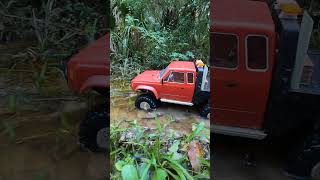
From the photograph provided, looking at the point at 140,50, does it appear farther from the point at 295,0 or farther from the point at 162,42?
the point at 295,0

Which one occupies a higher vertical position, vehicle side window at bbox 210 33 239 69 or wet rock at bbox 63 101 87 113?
vehicle side window at bbox 210 33 239 69

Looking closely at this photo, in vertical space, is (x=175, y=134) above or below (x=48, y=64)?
below

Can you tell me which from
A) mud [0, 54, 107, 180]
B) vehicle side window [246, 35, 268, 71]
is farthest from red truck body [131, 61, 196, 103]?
vehicle side window [246, 35, 268, 71]

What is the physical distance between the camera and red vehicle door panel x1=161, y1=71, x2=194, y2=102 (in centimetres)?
230

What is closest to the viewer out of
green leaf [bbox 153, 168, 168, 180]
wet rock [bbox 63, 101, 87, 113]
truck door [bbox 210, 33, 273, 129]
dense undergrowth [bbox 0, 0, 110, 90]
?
green leaf [bbox 153, 168, 168, 180]

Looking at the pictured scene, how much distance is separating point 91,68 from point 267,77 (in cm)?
109

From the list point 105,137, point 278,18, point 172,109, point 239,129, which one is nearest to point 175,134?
point 172,109

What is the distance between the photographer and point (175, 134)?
231 centimetres

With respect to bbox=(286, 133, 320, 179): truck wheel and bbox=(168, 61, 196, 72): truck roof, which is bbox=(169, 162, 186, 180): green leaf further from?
bbox=(286, 133, 320, 179): truck wheel

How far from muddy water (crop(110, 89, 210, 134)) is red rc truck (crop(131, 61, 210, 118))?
0.03 meters

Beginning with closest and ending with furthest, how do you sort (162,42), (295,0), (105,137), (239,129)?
(162,42) < (105,137) < (295,0) < (239,129)

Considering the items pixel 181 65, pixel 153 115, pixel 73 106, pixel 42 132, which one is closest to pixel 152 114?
pixel 153 115

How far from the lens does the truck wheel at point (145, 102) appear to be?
7.52 feet

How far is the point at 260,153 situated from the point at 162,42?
3.73 ft
